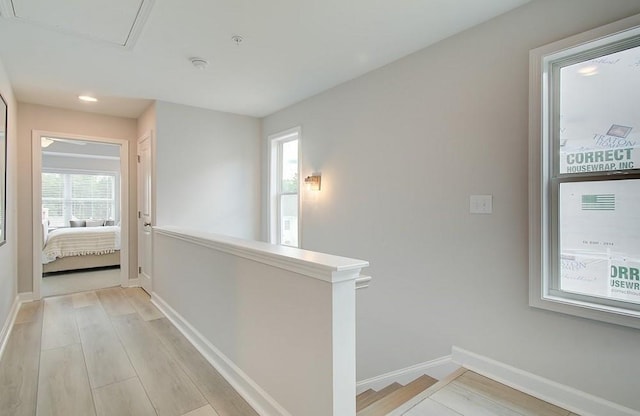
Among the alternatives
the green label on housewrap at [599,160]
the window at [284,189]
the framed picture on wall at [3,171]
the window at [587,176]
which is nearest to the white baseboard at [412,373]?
the window at [587,176]

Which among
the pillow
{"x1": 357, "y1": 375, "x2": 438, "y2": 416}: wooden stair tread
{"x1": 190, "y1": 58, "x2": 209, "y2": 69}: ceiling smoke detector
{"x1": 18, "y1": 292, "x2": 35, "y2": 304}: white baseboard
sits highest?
{"x1": 190, "y1": 58, "x2": 209, "y2": 69}: ceiling smoke detector

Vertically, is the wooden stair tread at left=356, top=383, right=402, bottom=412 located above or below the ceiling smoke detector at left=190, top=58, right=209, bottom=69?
below

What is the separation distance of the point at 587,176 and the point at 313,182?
243 cm

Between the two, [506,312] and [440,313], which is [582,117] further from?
[440,313]

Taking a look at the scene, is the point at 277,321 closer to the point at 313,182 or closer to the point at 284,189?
the point at 313,182

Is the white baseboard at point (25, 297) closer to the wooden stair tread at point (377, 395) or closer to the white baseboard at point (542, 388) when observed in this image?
the wooden stair tread at point (377, 395)

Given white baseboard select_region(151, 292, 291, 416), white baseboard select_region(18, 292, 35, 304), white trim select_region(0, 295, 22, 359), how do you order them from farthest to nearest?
1. white baseboard select_region(18, 292, 35, 304)
2. white trim select_region(0, 295, 22, 359)
3. white baseboard select_region(151, 292, 291, 416)

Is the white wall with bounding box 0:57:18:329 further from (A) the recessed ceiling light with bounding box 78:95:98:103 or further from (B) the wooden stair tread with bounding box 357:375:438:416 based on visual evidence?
(B) the wooden stair tread with bounding box 357:375:438:416

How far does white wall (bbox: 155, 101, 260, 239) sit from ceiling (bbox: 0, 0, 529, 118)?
1.85ft

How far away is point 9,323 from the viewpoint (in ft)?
9.93

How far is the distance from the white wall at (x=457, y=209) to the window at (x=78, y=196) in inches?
306

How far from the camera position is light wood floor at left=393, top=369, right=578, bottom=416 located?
174 centimetres

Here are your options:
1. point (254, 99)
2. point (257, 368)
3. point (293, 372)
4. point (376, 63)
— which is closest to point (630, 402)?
point (293, 372)

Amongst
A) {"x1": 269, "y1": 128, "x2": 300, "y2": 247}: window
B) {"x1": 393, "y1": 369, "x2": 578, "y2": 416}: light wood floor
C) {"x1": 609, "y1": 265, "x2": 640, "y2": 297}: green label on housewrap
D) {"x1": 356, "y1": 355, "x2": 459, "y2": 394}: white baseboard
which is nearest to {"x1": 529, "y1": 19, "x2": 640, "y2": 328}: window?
{"x1": 609, "y1": 265, "x2": 640, "y2": 297}: green label on housewrap
